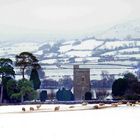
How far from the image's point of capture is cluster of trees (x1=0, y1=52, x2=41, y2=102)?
89.2m

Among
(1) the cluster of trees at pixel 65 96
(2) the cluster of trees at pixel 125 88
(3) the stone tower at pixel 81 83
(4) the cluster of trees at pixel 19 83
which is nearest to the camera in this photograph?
(4) the cluster of trees at pixel 19 83

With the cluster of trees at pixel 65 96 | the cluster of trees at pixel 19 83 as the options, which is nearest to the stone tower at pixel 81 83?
the cluster of trees at pixel 65 96

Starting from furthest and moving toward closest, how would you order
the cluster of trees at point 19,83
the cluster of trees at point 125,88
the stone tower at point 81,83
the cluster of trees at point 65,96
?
the stone tower at point 81,83
the cluster of trees at point 65,96
the cluster of trees at point 125,88
the cluster of trees at point 19,83

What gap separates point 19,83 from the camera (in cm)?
9156

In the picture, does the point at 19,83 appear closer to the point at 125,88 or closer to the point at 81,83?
the point at 125,88

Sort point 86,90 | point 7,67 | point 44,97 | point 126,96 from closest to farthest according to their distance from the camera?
point 126,96, point 7,67, point 44,97, point 86,90

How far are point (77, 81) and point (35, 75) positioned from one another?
27.0 meters

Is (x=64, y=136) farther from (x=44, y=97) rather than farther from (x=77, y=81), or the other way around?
→ (x=77, y=81)

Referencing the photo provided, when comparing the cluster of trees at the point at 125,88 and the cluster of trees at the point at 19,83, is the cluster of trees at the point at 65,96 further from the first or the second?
the cluster of trees at the point at 125,88

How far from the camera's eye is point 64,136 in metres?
29.0

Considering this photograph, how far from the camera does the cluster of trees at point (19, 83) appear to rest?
293 ft

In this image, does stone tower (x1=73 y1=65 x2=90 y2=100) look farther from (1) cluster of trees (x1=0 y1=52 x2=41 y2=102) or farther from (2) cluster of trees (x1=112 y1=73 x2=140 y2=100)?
(1) cluster of trees (x1=0 y1=52 x2=41 y2=102)

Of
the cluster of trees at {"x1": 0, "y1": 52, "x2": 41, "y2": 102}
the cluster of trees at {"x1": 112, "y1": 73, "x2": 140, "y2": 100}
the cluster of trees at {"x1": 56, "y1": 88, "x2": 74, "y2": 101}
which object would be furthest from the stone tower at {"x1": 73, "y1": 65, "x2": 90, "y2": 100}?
the cluster of trees at {"x1": 0, "y1": 52, "x2": 41, "y2": 102}

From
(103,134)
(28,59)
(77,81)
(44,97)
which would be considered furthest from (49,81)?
(103,134)
